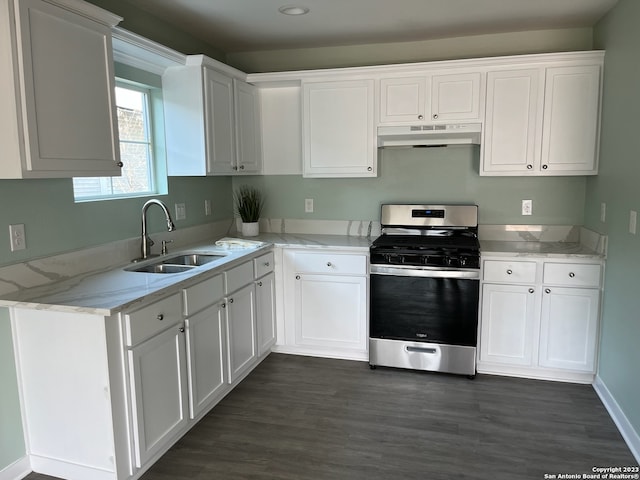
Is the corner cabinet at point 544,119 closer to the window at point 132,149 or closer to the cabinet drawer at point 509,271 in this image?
the cabinet drawer at point 509,271

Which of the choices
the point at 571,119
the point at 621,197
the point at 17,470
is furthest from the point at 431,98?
the point at 17,470

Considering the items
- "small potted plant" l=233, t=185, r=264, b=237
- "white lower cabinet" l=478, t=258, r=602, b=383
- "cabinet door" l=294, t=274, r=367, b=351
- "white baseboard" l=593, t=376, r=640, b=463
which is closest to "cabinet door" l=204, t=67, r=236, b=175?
"small potted plant" l=233, t=185, r=264, b=237

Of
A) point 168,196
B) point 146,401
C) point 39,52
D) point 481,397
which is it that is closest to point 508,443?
point 481,397

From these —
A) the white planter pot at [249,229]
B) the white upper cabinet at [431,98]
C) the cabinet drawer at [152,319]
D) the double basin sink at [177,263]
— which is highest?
the white upper cabinet at [431,98]

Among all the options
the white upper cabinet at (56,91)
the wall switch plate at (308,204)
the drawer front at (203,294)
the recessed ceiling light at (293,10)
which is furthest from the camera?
the wall switch plate at (308,204)

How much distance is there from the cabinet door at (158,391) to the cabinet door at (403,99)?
7.09 ft

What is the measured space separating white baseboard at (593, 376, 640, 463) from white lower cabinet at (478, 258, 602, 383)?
0.16m

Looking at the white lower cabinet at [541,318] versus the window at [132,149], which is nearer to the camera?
the window at [132,149]

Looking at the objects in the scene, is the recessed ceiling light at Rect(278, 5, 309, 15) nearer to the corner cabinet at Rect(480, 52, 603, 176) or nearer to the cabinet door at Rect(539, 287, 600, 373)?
the corner cabinet at Rect(480, 52, 603, 176)

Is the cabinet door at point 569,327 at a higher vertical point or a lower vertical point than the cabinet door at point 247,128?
lower

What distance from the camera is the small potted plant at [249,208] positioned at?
13.2 feet

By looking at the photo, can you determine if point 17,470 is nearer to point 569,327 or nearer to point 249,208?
point 249,208

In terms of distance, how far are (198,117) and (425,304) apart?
6.51ft

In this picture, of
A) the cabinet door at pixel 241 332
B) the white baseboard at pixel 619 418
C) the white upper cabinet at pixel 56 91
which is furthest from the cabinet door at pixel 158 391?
the white baseboard at pixel 619 418
